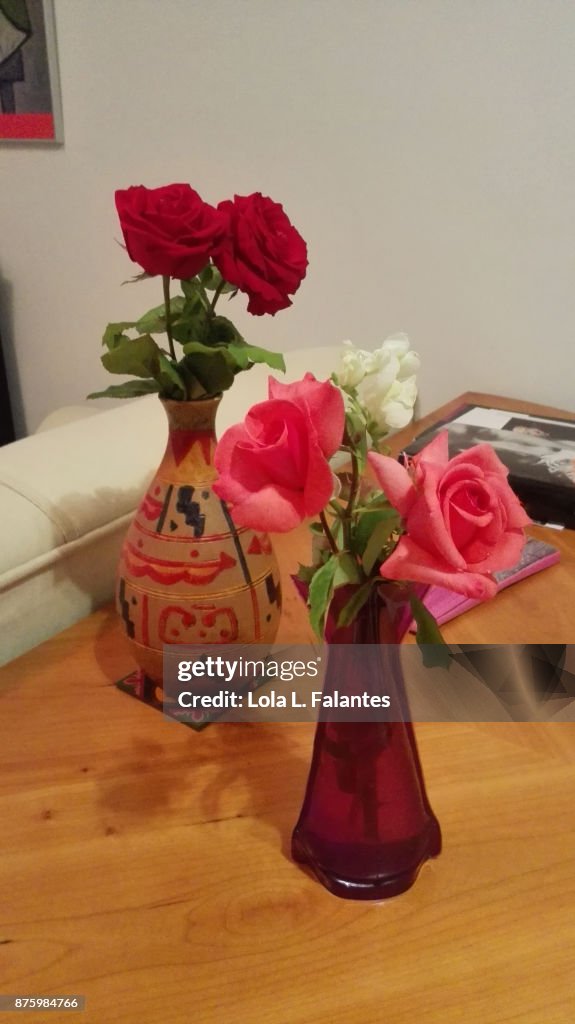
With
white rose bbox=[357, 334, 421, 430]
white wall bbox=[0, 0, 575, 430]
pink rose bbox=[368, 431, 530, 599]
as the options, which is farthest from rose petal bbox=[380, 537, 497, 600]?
white wall bbox=[0, 0, 575, 430]

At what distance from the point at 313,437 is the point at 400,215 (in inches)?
45.7

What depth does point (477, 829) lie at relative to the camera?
56 cm

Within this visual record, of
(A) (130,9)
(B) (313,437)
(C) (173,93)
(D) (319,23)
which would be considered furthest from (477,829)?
(A) (130,9)

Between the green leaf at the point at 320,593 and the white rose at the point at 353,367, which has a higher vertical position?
the white rose at the point at 353,367

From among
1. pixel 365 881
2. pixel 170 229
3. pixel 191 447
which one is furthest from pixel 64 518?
pixel 365 881

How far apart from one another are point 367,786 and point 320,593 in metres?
0.15

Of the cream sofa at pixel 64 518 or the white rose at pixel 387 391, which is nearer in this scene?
the white rose at pixel 387 391

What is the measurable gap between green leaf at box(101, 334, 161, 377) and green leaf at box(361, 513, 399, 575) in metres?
0.26

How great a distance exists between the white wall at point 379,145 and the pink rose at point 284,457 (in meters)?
1.07

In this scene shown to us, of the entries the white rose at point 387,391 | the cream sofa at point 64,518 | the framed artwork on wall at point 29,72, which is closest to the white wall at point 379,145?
the framed artwork on wall at point 29,72

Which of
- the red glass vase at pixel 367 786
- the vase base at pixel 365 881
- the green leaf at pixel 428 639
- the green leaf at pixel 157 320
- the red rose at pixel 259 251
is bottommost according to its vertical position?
the vase base at pixel 365 881

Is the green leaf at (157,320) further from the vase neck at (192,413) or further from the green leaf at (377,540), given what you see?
the green leaf at (377,540)

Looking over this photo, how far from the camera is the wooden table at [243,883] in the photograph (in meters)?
0.45

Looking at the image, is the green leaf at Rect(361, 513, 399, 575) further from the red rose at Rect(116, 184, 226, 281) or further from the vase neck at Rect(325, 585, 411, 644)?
the red rose at Rect(116, 184, 226, 281)
